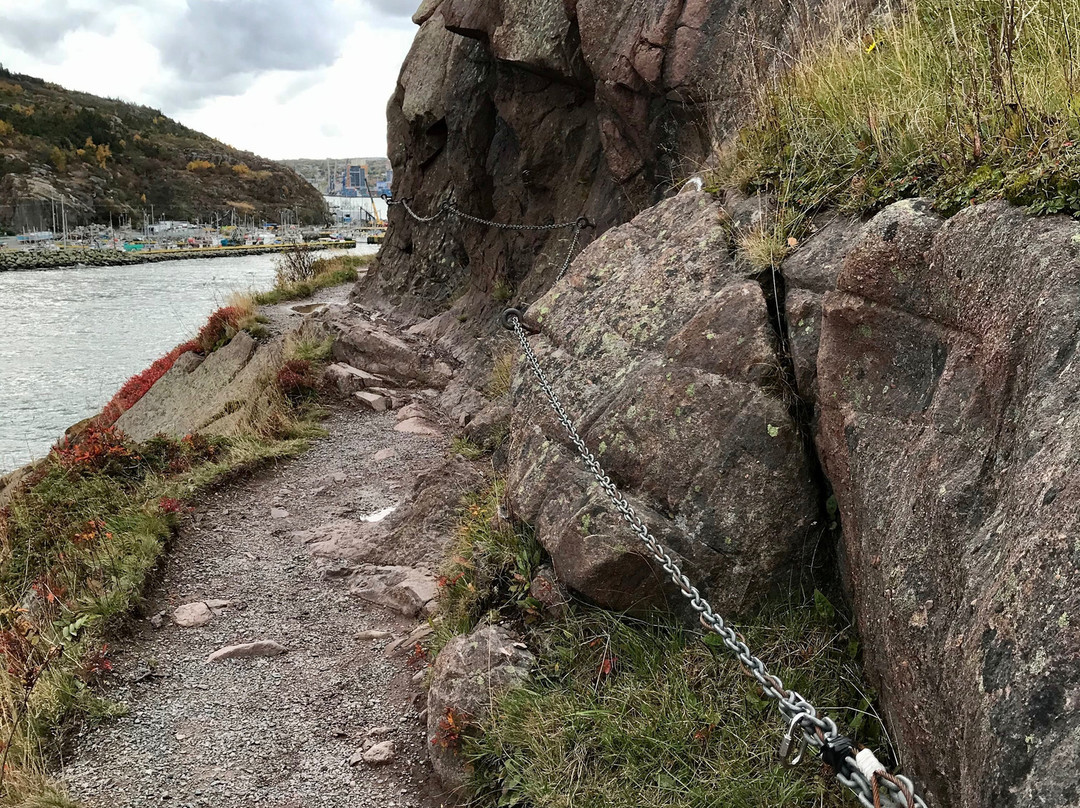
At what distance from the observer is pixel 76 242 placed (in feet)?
281

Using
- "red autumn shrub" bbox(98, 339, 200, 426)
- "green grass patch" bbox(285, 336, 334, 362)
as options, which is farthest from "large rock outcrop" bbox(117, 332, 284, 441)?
"red autumn shrub" bbox(98, 339, 200, 426)

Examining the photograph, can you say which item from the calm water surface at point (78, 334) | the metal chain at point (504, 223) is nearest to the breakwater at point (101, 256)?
the calm water surface at point (78, 334)

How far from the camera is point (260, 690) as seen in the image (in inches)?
207

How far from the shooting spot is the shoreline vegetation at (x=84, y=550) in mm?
4738

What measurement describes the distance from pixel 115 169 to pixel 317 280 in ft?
351

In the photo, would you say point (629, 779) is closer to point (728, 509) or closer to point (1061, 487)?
point (728, 509)

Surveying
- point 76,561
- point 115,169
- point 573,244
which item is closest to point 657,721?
point 76,561

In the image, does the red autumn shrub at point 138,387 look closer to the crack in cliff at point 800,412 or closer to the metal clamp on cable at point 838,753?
the crack in cliff at point 800,412

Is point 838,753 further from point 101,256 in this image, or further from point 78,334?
point 101,256

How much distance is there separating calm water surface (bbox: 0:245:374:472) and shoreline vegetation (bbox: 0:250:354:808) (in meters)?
9.88

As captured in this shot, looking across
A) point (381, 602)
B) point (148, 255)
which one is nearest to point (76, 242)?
point (148, 255)

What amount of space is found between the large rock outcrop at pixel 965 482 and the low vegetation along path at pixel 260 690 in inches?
105

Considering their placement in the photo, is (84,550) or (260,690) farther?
(84,550)

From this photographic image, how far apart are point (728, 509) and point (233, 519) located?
19.3 feet
